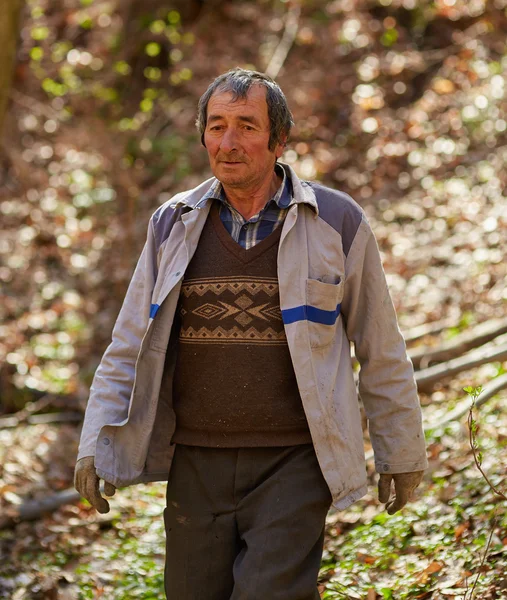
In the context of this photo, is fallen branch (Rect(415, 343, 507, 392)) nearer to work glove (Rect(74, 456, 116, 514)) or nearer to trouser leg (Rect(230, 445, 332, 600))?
trouser leg (Rect(230, 445, 332, 600))

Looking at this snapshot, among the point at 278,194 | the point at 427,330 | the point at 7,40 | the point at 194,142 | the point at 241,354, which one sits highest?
the point at 7,40

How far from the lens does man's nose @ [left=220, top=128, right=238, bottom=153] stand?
3.45 metres

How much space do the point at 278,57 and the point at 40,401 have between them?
7.74 m

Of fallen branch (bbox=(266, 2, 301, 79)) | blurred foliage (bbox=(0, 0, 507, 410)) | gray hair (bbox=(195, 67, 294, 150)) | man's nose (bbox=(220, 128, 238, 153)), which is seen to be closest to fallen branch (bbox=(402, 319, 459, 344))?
blurred foliage (bbox=(0, 0, 507, 410))

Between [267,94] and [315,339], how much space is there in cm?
107

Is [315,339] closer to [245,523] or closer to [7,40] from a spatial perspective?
[245,523]

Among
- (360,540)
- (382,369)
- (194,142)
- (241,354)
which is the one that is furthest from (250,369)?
(194,142)

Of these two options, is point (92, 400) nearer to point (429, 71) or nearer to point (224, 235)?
point (224, 235)

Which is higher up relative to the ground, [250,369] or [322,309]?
[322,309]

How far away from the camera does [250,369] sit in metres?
3.37

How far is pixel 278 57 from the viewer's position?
13664mm

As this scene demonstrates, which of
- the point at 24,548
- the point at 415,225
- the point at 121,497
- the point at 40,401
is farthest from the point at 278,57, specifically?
the point at 24,548

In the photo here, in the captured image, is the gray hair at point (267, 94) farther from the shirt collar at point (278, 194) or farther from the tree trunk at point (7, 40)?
the tree trunk at point (7, 40)

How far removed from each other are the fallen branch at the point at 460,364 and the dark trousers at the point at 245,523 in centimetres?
309
